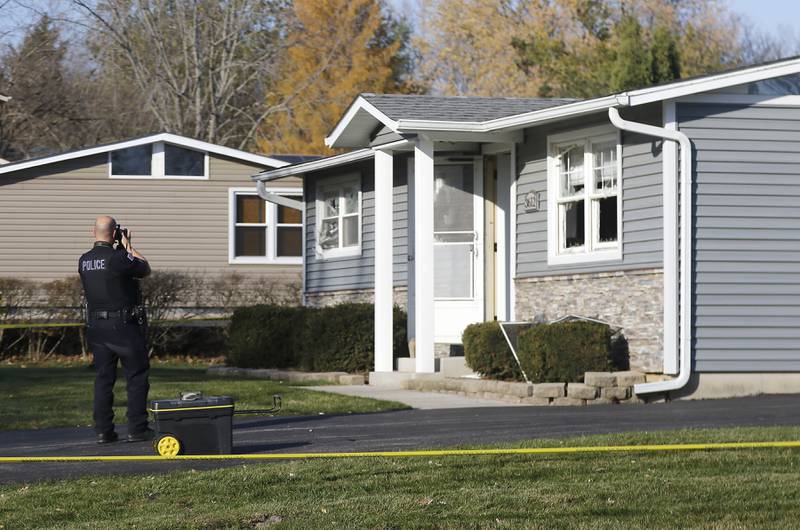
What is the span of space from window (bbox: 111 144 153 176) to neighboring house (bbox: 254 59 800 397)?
32.6 feet

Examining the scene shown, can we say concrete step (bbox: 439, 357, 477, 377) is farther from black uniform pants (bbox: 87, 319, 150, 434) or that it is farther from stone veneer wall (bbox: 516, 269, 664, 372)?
black uniform pants (bbox: 87, 319, 150, 434)

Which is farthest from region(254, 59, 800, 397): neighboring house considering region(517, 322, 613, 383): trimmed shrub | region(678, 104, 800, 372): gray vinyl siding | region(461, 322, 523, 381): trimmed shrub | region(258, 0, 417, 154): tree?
region(258, 0, 417, 154): tree

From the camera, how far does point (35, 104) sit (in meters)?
39.6

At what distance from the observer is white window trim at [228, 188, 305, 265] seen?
27500mm

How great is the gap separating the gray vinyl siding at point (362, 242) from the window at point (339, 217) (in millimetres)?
126

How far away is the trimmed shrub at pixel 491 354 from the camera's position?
15.5 metres

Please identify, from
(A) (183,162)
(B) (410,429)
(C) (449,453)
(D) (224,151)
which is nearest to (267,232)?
(D) (224,151)

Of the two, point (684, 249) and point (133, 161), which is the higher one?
point (133, 161)

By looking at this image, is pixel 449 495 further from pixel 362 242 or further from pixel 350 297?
pixel 350 297

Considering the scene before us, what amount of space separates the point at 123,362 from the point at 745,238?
742 cm

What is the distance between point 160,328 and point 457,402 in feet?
34.8

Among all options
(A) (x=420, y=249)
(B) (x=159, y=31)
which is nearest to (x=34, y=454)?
(A) (x=420, y=249)

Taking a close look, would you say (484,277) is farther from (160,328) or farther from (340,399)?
(160,328)

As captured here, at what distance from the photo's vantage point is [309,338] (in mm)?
19250
